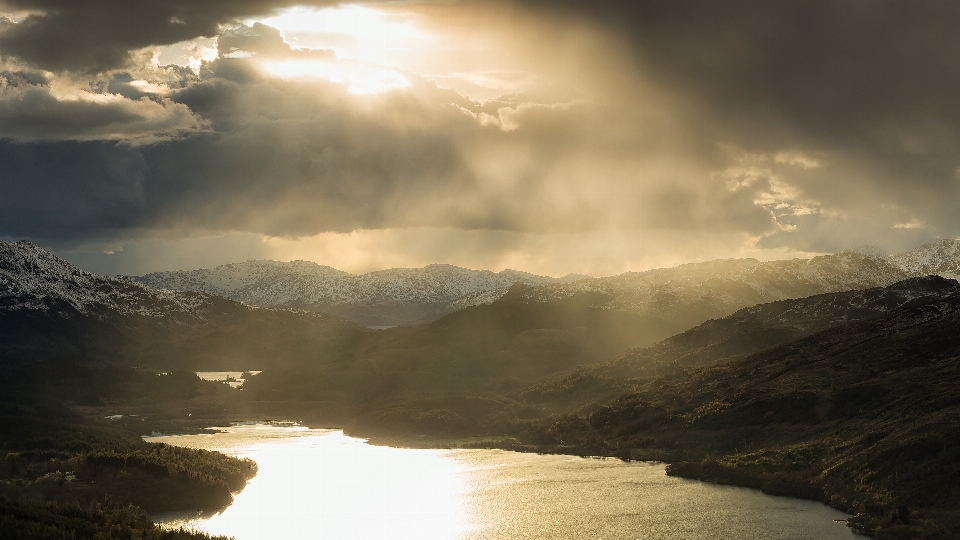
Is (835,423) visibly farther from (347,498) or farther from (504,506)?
(347,498)

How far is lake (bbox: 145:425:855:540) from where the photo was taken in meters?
107

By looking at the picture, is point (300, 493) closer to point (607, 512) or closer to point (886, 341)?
point (607, 512)

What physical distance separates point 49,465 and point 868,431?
112 m

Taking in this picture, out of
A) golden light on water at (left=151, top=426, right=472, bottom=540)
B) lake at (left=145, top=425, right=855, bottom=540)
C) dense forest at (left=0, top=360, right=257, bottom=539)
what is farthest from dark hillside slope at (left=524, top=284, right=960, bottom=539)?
dense forest at (left=0, top=360, right=257, bottom=539)

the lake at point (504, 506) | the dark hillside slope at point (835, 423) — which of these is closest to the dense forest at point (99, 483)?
the lake at point (504, 506)

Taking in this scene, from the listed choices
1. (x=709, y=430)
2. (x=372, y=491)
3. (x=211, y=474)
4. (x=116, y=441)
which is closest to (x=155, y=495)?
(x=211, y=474)

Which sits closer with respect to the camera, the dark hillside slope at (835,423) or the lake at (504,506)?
the dark hillside slope at (835,423)

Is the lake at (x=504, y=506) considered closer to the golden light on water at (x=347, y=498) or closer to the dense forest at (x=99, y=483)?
the golden light on water at (x=347, y=498)

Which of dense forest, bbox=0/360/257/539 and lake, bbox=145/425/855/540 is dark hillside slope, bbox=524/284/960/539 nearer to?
lake, bbox=145/425/855/540

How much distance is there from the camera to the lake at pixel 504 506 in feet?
350

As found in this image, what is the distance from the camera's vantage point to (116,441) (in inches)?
6476

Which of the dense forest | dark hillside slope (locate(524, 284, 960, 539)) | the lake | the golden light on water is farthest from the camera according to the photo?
the golden light on water

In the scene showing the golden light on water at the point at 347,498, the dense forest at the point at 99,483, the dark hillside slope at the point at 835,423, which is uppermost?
the dark hillside slope at the point at 835,423

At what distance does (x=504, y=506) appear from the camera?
408 ft
